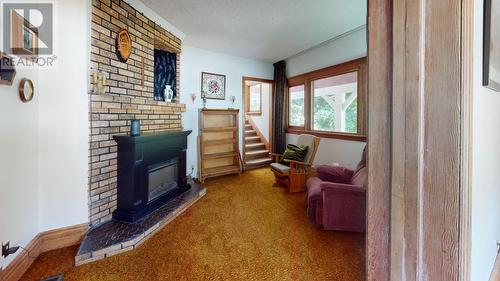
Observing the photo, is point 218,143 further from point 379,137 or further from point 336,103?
point 379,137

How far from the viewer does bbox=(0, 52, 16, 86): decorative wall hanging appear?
1404 millimetres

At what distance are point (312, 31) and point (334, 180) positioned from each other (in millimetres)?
2328

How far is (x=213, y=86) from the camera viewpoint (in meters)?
4.41

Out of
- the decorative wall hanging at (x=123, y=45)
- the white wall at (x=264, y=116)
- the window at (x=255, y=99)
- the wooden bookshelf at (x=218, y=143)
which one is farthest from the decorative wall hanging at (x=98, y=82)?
the window at (x=255, y=99)

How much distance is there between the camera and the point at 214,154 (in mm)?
4250

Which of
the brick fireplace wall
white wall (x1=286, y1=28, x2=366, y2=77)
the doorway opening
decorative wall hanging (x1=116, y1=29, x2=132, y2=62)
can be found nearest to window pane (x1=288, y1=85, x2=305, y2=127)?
white wall (x1=286, y1=28, x2=366, y2=77)

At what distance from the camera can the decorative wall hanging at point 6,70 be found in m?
1.40

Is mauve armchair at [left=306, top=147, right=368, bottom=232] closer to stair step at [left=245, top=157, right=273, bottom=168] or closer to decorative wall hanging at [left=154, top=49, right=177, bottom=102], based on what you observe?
decorative wall hanging at [left=154, top=49, right=177, bottom=102]

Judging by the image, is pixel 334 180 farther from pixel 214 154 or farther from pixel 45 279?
pixel 45 279

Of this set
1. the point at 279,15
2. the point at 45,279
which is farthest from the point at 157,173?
the point at 279,15

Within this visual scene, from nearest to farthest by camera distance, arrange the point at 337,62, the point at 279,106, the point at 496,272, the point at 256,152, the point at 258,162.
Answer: the point at 496,272, the point at 337,62, the point at 279,106, the point at 258,162, the point at 256,152

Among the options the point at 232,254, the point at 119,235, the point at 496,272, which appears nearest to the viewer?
the point at 496,272

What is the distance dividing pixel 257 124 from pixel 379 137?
558 centimetres

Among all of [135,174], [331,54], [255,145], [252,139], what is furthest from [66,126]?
Answer: [252,139]
